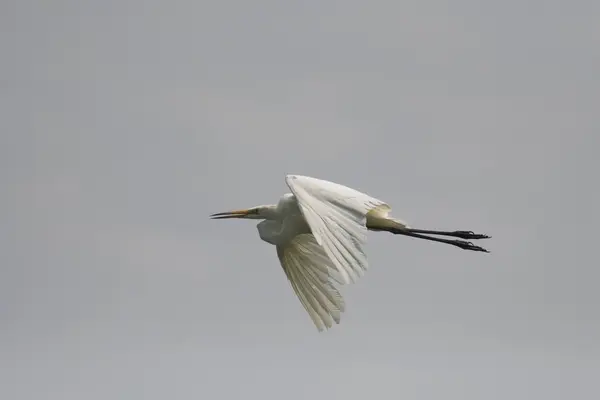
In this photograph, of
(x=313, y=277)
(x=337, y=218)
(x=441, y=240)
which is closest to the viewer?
(x=337, y=218)

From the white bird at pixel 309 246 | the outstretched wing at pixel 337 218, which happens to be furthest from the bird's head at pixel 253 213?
the outstretched wing at pixel 337 218

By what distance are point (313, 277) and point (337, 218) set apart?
402 centimetres

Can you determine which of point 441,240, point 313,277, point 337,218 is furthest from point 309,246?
point 337,218

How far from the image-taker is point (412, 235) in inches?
627

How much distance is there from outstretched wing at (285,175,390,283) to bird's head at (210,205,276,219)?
310 centimetres

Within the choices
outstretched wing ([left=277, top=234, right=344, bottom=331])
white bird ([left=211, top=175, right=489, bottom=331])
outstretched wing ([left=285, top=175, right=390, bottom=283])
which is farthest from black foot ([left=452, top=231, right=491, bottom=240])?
outstretched wing ([left=285, top=175, right=390, bottom=283])

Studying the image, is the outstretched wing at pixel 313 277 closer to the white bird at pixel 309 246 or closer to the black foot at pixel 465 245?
the white bird at pixel 309 246

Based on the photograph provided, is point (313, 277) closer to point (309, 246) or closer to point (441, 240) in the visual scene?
point (309, 246)

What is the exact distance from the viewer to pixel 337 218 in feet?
38.8

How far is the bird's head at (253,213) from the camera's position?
16156mm

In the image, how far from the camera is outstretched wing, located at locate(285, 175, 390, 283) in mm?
11156

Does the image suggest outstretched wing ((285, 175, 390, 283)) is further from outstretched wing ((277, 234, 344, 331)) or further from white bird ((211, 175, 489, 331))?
outstretched wing ((277, 234, 344, 331))

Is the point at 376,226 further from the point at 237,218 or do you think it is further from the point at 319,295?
the point at 237,218

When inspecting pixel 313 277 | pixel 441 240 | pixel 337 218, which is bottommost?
pixel 337 218
